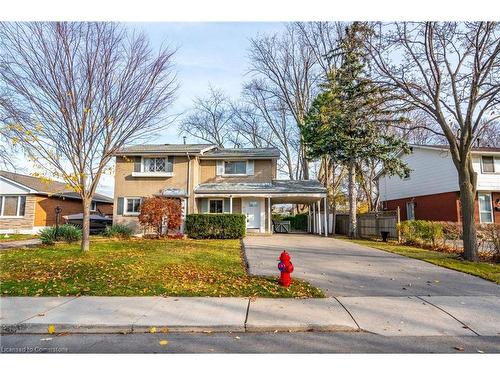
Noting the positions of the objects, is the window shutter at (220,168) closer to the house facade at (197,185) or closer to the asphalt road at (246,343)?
the house facade at (197,185)

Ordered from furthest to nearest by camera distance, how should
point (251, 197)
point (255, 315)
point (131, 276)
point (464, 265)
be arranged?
point (251, 197), point (464, 265), point (131, 276), point (255, 315)

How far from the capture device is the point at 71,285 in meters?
7.20

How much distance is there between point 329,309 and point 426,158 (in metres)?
22.5

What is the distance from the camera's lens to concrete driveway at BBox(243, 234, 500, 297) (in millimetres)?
7031

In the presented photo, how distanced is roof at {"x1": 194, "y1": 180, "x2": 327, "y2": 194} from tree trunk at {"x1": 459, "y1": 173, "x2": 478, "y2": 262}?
400 inches

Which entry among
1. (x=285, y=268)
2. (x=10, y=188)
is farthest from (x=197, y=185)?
(x=285, y=268)

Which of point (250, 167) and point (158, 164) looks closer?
point (158, 164)

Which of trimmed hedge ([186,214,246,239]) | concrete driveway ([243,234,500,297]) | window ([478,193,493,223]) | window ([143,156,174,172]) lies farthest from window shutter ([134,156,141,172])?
window ([478,193,493,223])

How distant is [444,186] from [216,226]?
16036 mm

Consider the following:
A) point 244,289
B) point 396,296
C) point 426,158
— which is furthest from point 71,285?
point 426,158

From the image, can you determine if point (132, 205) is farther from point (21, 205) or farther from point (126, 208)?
point (21, 205)

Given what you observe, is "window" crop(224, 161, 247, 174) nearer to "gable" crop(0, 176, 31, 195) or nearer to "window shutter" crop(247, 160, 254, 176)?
"window shutter" crop(247, 160, 254, 176)

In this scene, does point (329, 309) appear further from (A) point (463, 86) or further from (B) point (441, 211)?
(B) point (441, 211)

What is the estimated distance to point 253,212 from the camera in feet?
71.8
